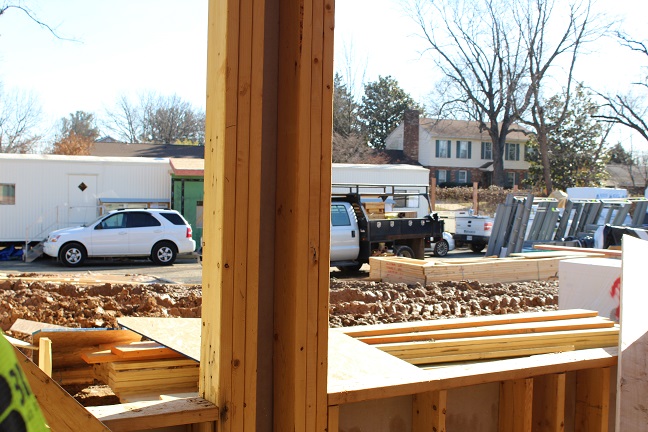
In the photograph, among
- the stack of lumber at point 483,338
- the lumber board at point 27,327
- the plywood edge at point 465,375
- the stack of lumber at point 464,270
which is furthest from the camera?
the stack of lumber at point 464,270

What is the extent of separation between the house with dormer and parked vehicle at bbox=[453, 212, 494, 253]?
30.2 meters

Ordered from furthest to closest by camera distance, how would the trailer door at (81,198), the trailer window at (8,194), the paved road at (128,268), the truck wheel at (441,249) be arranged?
1. the truck wheel at (441,249)
2. the trailer door at (81,198)
3. the trailer window at (8,194)
4. the paved road at (128,268)

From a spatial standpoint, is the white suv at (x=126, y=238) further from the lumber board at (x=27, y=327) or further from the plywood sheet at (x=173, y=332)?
the plywood sheet at (x=173, y=332)

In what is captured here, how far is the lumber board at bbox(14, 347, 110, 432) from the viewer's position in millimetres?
2211

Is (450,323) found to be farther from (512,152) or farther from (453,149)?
(512,152)

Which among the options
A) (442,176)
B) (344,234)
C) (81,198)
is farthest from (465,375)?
(442,176)

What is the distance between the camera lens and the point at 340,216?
18562mm

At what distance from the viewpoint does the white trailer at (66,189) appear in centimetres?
2294

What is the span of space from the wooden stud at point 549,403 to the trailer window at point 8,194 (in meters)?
22.3

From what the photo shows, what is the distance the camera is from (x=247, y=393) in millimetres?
2961

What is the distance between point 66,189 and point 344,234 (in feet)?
36.9

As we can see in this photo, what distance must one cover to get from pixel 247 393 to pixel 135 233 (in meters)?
18.8

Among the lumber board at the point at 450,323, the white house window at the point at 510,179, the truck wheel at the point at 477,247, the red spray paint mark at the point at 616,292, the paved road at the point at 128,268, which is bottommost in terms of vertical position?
the paved road at the point at 128,268

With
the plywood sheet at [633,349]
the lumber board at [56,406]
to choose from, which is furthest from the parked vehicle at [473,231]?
the lumber board at [56,406]
